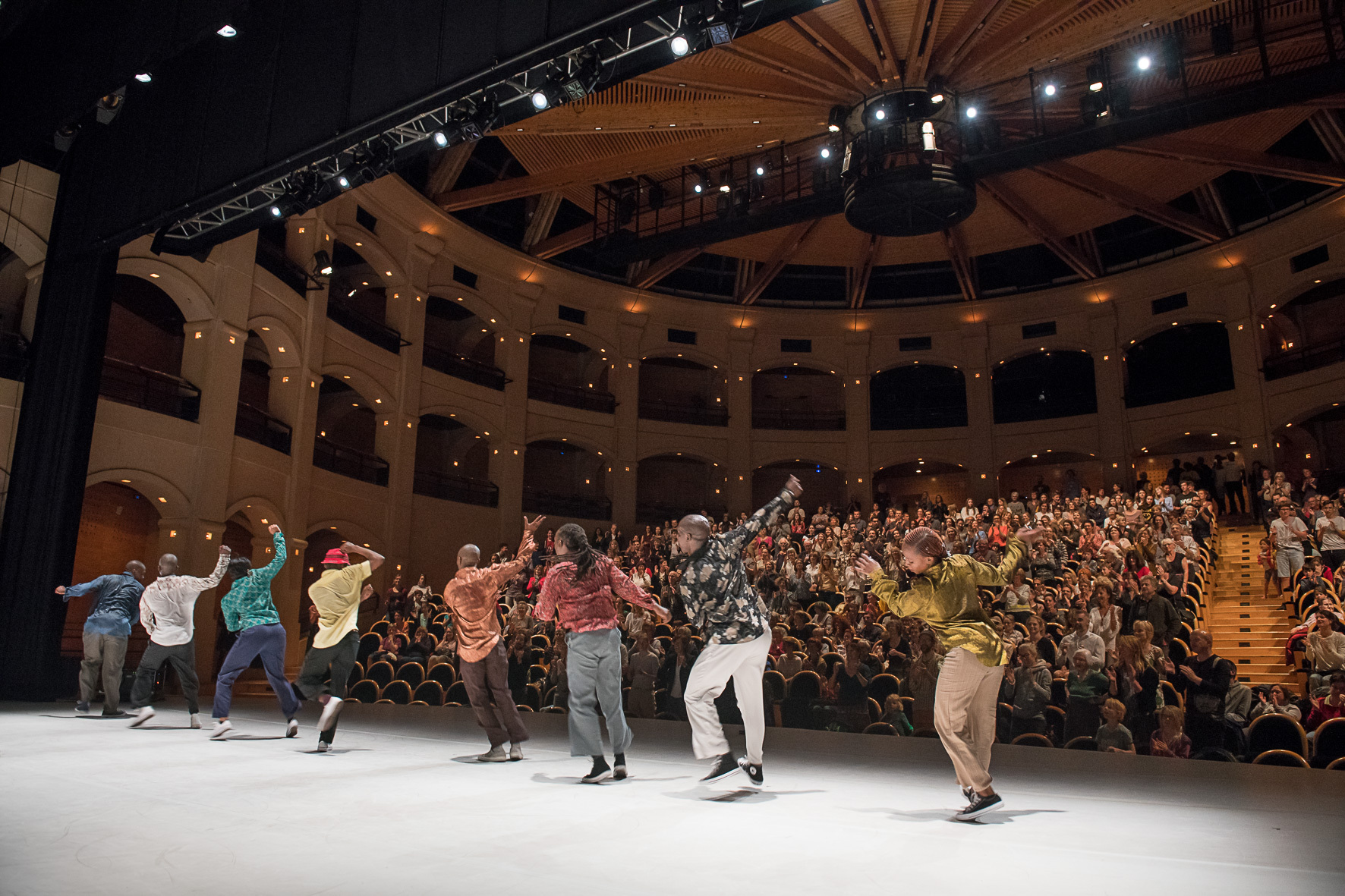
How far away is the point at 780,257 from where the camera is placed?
2297 centimetres

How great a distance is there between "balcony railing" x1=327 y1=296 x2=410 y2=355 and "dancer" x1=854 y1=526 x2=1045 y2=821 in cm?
1678

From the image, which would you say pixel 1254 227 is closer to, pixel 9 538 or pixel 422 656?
pixel 422 656

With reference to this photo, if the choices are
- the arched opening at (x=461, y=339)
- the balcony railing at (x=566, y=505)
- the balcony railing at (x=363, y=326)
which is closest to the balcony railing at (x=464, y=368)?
the arched opening at (x=461, y=339)

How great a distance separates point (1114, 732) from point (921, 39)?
37.9 ft

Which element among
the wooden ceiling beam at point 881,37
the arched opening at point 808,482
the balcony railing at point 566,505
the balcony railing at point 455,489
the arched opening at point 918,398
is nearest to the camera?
the wooden ceiling beam at point 881,37

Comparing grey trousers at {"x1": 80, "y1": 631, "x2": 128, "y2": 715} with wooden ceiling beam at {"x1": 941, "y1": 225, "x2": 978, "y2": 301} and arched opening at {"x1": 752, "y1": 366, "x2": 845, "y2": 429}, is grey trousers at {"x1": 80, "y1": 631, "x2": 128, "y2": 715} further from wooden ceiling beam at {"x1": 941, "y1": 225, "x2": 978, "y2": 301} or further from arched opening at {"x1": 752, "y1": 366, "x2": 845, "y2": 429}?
arched opening at {"x1": 752, "y1": 366, "x2": 845, "y2": 429}

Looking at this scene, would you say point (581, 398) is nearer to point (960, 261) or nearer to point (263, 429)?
point (263, 429)

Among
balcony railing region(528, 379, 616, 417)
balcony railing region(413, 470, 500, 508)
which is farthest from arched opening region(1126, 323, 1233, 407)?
balcony railing region(413, 470, 500, 508)

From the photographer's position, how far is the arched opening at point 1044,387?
24.8 meters

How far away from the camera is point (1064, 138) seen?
1556 centimetres

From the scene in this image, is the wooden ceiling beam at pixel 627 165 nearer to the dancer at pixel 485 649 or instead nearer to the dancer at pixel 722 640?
the dancer at pixel 485 649

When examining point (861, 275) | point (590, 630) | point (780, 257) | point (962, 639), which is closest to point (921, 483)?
point (861, 275)

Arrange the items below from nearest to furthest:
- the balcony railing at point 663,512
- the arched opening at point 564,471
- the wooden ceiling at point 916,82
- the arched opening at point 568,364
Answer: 1. the wooden ceiling at point 916,82
2. the balcony railing at point 663,512
3. the arched opening at point 568,364
4. the arched opening at point 564,471

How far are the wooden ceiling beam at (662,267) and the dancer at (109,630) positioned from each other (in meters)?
16.2
